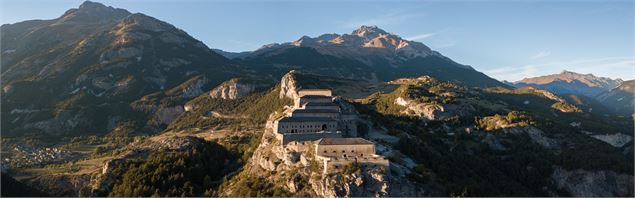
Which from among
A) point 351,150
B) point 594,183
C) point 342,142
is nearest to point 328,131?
point 342,142

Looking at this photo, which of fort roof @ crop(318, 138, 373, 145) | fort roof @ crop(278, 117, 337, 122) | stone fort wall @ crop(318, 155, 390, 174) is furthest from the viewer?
fort roof @ crop(278, 117, 337, 122)

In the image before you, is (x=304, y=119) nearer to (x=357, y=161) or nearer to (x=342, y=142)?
(x=342, y=142)

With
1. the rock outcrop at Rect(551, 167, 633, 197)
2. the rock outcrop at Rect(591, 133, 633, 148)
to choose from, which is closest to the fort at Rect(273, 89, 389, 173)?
the rock outcrop at Rect(551, 167, 633, 197)

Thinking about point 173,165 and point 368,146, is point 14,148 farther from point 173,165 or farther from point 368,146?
point 368,146

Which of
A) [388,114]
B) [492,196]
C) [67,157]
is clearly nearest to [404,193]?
[492,196]

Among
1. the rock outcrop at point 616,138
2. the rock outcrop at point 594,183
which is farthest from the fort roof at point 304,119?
the rock outcrop at point 616,138

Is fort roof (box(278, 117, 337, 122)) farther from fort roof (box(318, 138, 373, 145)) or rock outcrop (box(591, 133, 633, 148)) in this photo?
rock outcrop (box(591, 133, 633, 148))

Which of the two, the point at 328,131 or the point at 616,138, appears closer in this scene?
the point at 328,131

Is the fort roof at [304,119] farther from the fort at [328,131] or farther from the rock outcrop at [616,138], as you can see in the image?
the rock outcrop at [616,138]
